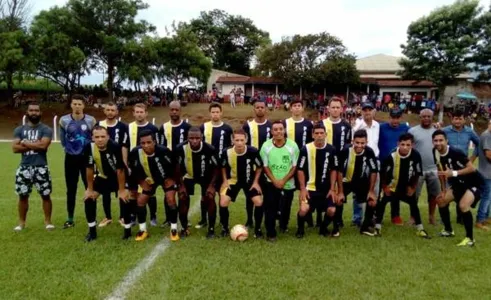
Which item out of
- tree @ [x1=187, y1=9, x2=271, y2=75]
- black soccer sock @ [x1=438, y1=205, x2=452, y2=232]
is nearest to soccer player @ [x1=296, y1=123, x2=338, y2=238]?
black soccer sock @ [x1=438, y1=205, x2=452, y2=232]

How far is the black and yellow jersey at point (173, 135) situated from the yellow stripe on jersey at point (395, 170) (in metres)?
3.19

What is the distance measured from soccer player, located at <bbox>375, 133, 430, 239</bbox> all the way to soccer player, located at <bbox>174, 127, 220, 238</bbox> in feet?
8.03

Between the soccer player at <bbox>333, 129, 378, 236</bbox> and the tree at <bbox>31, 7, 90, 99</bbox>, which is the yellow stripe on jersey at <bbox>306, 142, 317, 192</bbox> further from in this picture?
the tree at <bbox>31, 7, 90, 99</bbox>

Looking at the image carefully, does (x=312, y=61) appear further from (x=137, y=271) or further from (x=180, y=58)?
(x=137, y=271)

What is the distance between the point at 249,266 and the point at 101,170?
279 centimetres

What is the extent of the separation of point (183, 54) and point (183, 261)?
32500 millimetres

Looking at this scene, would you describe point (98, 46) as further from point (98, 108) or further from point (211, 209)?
point (211, 209)

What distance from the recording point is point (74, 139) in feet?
22.4

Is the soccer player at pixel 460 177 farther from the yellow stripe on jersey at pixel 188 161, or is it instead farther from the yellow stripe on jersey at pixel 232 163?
the yellow stripe on jersey at pixel 188 161

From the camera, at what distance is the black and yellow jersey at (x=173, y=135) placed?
23.1 feet

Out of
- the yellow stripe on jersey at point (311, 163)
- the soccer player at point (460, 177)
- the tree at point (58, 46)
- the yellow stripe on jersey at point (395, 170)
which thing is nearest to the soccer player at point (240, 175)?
the yellow stripe on jersey at point (311, 163)

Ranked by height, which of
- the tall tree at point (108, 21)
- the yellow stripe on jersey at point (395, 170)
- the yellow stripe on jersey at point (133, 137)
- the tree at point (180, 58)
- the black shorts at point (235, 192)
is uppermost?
the tall tree at point (108, 21)

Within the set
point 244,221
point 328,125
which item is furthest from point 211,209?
point 328,125

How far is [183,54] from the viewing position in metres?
36.2
